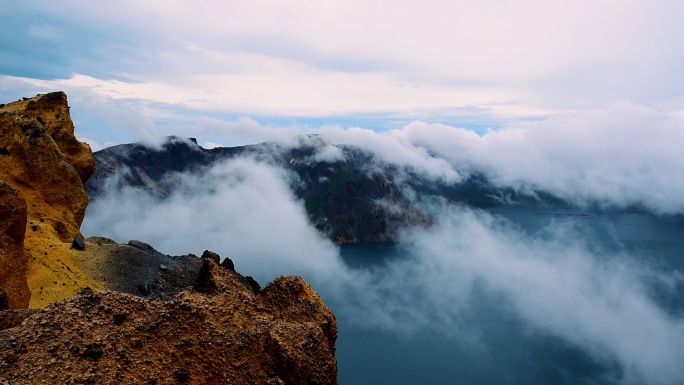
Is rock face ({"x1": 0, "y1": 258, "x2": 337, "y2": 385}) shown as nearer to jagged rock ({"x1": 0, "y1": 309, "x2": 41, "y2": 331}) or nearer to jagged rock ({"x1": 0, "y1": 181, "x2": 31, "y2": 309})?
Result: jagged rock ({"x1": 0, "y1": 309, "x2": 41, "y2": 331})

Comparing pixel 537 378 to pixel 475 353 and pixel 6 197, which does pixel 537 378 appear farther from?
pixel 6 197

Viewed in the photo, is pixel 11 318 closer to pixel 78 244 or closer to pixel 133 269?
pixel 78 244

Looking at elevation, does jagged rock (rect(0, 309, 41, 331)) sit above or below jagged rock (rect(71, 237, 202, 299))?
above

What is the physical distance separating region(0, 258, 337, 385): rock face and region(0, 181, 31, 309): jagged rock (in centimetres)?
2459

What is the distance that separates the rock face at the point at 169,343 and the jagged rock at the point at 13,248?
80.7 ft

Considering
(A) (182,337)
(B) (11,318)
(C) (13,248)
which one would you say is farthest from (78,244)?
(A) (182,337)

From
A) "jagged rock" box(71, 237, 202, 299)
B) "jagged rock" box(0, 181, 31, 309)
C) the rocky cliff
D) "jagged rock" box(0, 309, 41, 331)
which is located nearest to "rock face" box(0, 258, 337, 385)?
the rocky cliff

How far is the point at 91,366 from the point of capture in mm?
15023

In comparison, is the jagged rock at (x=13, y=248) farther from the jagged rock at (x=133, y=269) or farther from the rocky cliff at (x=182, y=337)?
the jagged rock at (x=133, y=269)

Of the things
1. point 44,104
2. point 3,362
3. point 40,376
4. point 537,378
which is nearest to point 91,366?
point 40,376

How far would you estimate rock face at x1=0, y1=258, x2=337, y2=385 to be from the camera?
48.7 ft

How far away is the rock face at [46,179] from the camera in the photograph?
5150cm

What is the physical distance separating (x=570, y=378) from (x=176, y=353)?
19344 centimetres

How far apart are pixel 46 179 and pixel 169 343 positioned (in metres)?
57.6
